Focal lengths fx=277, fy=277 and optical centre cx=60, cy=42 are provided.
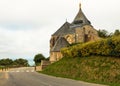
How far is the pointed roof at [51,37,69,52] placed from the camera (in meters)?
84.6

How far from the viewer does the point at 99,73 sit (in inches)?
1268

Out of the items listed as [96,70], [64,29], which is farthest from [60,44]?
[96,70]

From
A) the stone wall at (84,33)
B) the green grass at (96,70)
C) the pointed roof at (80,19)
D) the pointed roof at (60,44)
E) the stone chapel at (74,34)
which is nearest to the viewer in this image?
the green grass at (96,70)

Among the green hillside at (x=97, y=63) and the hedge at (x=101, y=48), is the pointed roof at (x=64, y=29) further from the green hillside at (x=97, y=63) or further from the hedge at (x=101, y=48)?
the green hillside at (x=97, y=63)

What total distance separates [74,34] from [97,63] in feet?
177

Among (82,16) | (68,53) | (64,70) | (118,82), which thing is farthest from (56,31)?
(118,82)

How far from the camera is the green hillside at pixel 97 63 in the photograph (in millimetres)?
30075

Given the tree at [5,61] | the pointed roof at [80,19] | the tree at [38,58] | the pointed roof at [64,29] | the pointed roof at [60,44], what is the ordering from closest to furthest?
the pointed roof at [60,44]
the pointed roof at [80,19]
the pointed roof at [64,29]
the tree at [38,58]
the tree at [5,61]

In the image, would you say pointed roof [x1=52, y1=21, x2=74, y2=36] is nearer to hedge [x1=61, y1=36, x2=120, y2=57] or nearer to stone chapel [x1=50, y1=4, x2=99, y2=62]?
stone chapel [x1=50, y1=4, x2=99, y2=62]

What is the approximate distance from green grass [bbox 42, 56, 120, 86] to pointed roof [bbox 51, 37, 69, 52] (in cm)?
3911

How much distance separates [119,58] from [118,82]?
5889mm

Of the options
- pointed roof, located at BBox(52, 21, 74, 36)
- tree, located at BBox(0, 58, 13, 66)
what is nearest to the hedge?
pointed roof, located at BBox(52, 21, 74, 36)

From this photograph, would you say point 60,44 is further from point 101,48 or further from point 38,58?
point 101,48

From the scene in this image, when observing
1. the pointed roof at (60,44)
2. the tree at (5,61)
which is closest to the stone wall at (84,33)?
the pointed roof at (60,44)
